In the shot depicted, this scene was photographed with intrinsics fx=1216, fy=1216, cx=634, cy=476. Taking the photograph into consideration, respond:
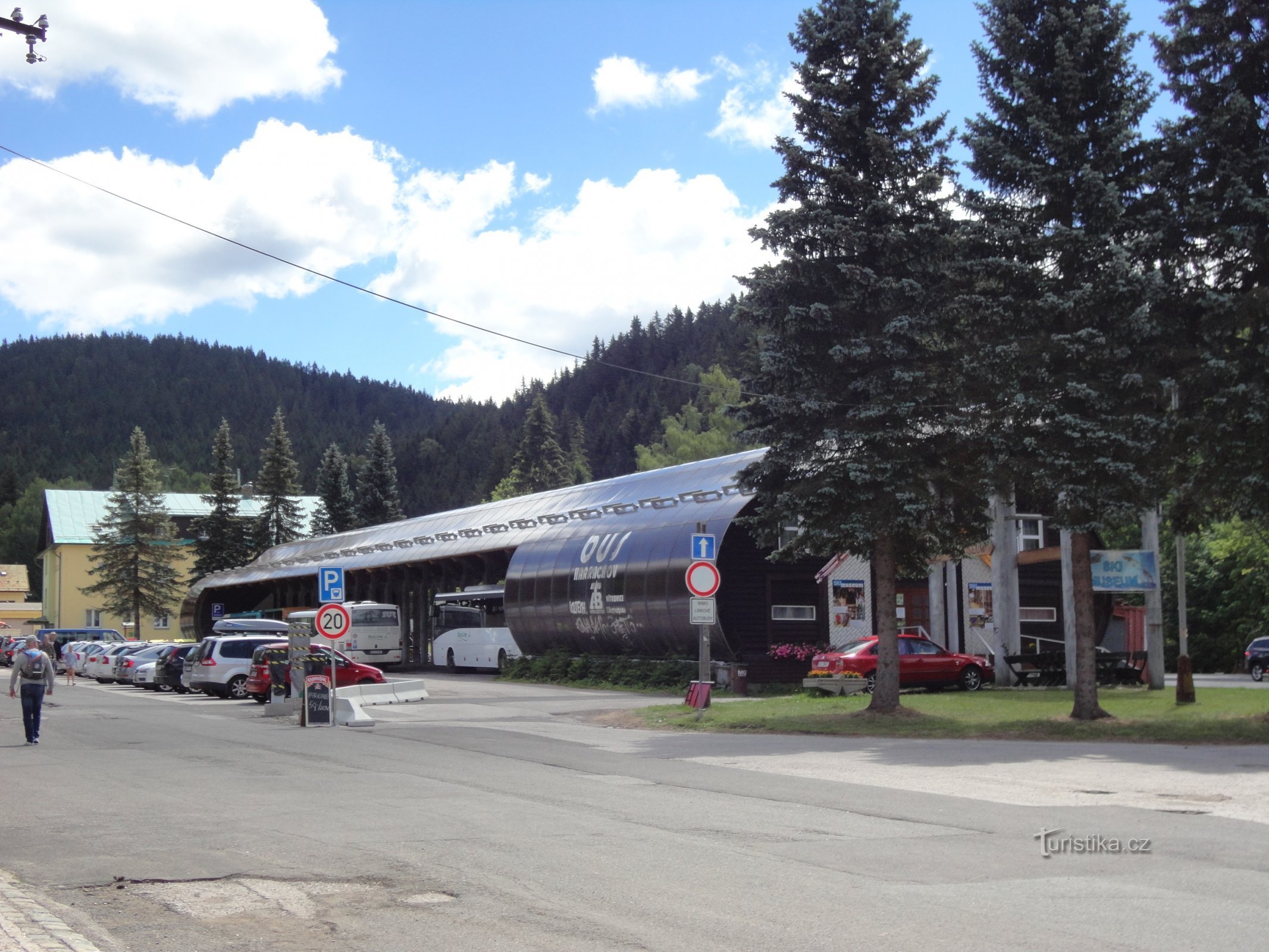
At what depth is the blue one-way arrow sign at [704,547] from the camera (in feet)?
76.8

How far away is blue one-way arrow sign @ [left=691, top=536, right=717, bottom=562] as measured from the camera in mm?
23406

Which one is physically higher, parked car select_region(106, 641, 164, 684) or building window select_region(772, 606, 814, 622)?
building window select_region(772, 606, 814, 622)

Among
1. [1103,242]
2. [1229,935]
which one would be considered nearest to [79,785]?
[1229,935]

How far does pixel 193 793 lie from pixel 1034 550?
27.6 m

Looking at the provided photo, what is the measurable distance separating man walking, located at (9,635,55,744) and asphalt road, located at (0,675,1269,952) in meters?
1.50

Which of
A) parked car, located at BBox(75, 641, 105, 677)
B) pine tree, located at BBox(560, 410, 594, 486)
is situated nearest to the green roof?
pine tree, located at BBox(560, 410, 594, 486)

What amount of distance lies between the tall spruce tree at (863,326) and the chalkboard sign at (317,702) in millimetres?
9536

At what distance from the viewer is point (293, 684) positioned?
88.0 feet

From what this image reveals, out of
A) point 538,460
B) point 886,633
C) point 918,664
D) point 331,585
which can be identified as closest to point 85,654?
point 331,585

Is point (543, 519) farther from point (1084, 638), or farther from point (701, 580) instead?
point (1084, 638)

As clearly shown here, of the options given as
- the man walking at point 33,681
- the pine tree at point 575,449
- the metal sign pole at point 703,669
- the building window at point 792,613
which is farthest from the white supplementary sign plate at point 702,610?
the pine tree at point 575,449

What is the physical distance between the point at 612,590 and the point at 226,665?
38.0 feet

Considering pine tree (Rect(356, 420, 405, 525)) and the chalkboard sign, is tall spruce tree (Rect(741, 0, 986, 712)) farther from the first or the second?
pine tree (Rect(356, 420, 405, 525))

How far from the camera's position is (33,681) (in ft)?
66.5
